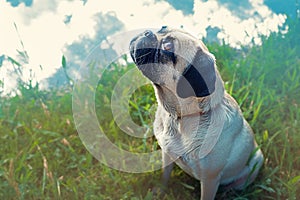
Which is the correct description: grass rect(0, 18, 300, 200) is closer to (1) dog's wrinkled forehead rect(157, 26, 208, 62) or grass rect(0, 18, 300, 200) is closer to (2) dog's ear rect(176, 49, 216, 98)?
(2) dog's ear rect(176, 49, 216, 98)

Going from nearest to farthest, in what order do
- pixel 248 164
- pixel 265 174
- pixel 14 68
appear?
pixel 248 164
pixel 265 174
pixel 14 68

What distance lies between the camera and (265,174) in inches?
148

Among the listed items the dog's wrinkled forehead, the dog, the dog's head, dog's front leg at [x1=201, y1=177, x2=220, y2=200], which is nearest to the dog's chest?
the dog

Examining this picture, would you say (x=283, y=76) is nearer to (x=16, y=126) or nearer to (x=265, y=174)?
(x=265, y=174)

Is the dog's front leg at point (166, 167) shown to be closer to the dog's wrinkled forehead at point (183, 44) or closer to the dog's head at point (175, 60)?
the dog's head at point (175, 60)

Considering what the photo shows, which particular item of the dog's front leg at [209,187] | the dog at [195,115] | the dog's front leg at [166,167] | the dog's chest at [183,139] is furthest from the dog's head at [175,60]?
the dog's front leg at [166,167]

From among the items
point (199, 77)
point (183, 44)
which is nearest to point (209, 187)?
point (199, 77)

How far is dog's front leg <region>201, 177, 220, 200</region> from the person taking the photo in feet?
10.7

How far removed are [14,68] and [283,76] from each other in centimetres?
235

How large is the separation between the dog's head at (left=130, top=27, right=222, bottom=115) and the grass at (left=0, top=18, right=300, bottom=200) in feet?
3.55

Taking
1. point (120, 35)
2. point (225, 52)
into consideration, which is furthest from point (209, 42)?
point (120, 35)

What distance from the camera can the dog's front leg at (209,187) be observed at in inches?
128

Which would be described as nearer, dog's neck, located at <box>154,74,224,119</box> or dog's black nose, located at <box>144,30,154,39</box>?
dog's black nose, located at <box>144,30,154,39</box>

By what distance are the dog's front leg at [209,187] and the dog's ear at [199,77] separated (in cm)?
72
